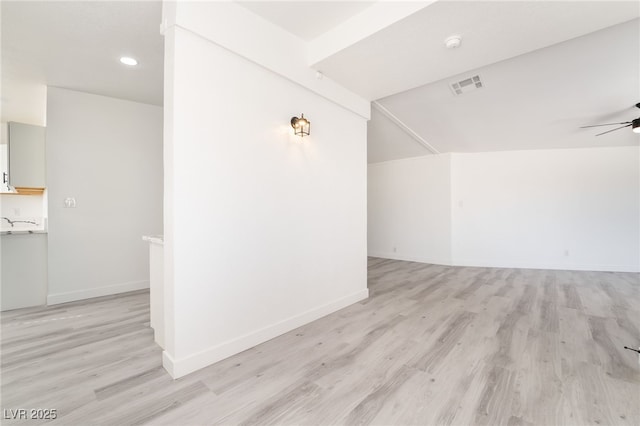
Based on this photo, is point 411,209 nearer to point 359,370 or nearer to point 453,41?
point 453,41

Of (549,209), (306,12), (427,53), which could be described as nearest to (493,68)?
(427,53)

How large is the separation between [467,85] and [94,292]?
19.9ft

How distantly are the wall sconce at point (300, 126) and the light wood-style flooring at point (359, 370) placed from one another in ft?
6.64

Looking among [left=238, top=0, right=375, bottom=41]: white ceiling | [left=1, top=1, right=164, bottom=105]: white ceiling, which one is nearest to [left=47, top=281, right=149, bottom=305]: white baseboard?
[left=1, top=1, right=164, bottom=105]: white ceiling

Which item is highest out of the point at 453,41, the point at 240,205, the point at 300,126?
the point at 453,41

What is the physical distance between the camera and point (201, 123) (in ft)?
6.89

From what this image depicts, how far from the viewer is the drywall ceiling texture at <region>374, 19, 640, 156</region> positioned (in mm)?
3309

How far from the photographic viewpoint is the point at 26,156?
3.87 metres

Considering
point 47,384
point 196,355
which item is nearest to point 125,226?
point 47,384

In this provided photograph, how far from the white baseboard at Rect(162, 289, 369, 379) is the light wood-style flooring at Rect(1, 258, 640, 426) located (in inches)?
2.5

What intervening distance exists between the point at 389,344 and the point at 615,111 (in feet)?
17.3

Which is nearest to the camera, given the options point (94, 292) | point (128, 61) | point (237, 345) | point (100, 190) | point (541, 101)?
point (237, 345)

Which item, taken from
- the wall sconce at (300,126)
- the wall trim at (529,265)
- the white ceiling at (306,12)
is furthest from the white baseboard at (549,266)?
the white ceiling at (306,12)

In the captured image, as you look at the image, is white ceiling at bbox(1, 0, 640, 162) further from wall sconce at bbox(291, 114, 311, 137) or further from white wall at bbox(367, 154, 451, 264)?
white wall at bbox(367, 154, 451, 264)
